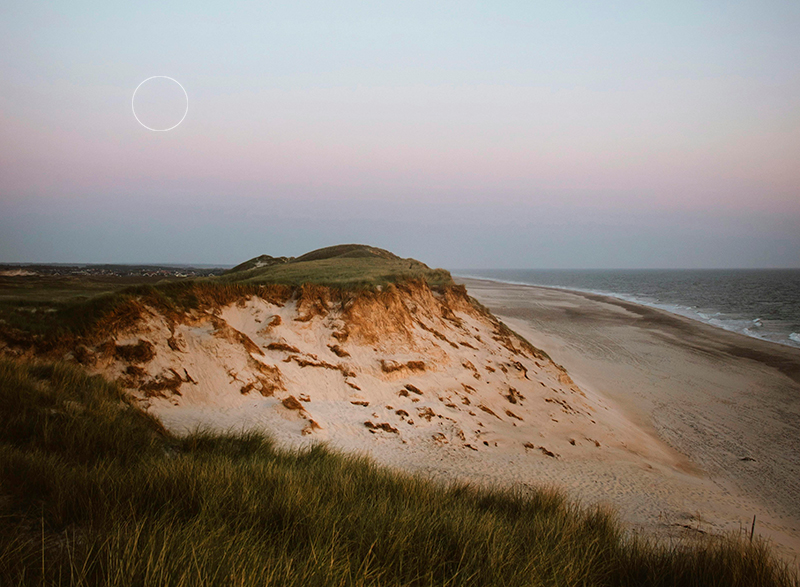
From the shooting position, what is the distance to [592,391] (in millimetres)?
17328

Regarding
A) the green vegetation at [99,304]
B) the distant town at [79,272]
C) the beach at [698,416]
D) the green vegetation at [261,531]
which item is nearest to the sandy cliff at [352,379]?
the green vegetation at [99,304]

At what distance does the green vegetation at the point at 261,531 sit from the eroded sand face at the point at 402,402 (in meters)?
2.53

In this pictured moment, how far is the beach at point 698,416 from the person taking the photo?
834cm

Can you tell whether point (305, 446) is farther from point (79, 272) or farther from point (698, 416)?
point (79, 272)

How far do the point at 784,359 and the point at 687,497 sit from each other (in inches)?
875

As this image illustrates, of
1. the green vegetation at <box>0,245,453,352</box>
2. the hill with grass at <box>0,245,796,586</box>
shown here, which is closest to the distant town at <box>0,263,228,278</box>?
the green vegetation at <box>0,245,453,352</box>

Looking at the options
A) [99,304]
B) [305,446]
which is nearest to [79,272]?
[99,304]

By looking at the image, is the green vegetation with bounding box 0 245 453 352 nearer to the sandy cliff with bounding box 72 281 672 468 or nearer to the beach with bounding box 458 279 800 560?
the sandy cliff with bounding box 72 281 672 468

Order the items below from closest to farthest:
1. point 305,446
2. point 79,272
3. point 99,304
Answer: point 305,446 → point 99,304 → point 79,272

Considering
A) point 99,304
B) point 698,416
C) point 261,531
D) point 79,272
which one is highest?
point 79,272

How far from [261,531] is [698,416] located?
17867mm

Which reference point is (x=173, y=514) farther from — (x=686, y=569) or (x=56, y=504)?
(x=686, y=569)

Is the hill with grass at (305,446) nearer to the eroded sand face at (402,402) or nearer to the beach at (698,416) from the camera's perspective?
the eroded sand face at (402,402)

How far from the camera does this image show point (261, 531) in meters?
2.87
